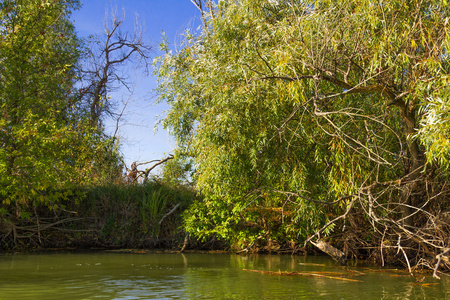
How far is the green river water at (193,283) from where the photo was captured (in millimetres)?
5816

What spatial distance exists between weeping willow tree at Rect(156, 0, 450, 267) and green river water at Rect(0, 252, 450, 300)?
0.65 metres

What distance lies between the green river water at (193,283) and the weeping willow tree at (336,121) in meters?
0.65

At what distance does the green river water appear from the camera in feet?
19.1

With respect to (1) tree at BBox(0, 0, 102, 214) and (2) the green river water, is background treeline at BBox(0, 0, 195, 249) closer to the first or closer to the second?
(1) tree at BBox(0, 0, 102, 214)

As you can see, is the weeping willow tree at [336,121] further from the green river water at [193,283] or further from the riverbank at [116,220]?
the riverbank at [116,220]

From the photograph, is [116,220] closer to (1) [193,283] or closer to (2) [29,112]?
(2) [29,112]

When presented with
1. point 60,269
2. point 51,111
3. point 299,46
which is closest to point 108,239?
point 51,111

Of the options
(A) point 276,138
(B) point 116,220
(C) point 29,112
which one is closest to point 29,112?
(C) point 29,112

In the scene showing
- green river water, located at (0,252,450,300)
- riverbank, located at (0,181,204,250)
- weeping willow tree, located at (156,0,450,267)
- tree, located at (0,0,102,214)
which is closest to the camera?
green river water, located at (0,252,450,300)

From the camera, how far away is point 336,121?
345 inches

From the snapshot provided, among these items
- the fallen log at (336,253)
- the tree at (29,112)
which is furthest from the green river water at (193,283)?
Result: the tree at (29,112)

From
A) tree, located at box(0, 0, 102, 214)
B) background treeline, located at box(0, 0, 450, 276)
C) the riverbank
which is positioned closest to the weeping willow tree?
background treeline, located at box(0, 0, 450, 276)

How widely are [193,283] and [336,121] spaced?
4.13m

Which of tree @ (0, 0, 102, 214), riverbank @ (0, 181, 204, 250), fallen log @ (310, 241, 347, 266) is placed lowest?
fallen log @ (310, 241, 347, 266)
